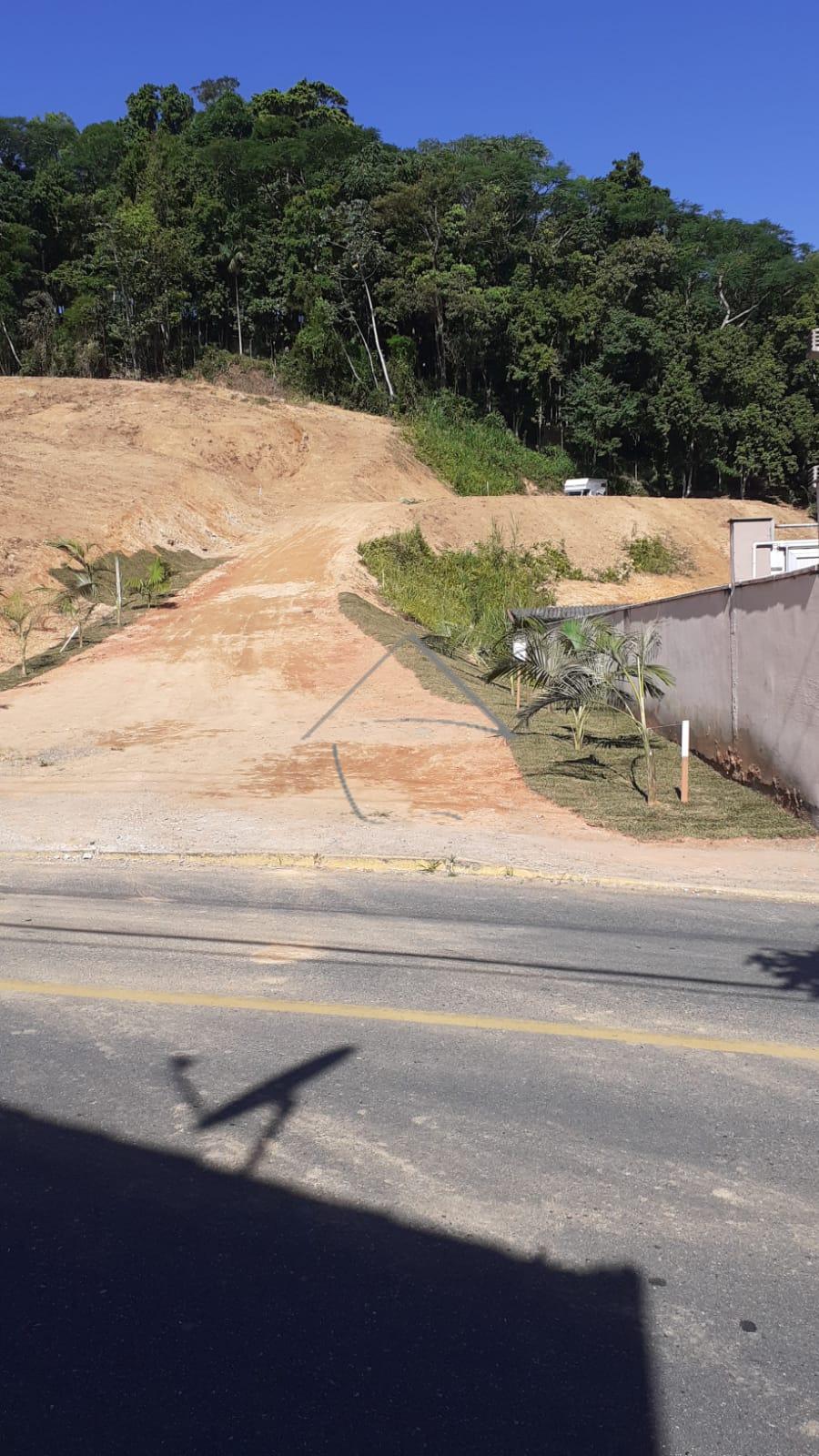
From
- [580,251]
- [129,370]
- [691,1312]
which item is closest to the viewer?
[691,1312]

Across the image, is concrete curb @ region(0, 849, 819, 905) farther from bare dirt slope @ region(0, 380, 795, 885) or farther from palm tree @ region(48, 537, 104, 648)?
palm tree @ region(48, 537, 104, 648)

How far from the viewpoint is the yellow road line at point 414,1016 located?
17.5 ft

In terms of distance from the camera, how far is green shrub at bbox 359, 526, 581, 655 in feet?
105

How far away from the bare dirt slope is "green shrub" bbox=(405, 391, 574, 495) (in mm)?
2028

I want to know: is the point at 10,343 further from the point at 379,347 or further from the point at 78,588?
the point at 78,588

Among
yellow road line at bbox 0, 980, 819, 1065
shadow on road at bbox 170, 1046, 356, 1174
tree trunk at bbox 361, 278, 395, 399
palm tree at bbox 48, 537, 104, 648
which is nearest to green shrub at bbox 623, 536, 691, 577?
tree trunk at bbox 361, 278, 395, 399

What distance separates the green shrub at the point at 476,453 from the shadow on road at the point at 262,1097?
5237 cm

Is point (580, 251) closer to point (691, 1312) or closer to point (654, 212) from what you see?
point (654, 212)

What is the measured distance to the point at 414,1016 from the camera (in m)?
5.77

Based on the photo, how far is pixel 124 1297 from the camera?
10.9ft

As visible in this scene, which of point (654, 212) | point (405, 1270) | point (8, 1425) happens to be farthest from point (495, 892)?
point (654, 212)

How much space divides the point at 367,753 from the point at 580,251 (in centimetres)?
5687

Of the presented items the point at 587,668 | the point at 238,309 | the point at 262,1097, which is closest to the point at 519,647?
the point at 587,668

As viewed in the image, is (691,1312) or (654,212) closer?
(691,1312)
